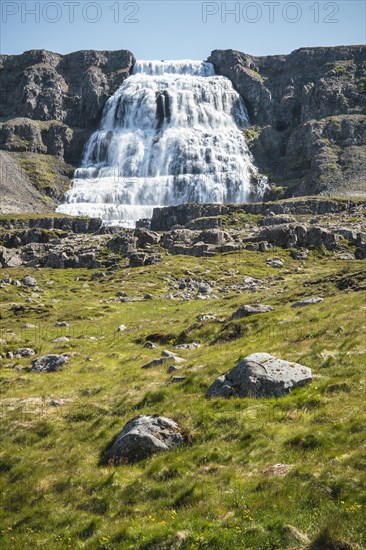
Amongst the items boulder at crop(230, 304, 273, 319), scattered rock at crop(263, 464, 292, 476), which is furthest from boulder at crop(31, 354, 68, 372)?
scattered rock at crop(263, 464, 292, 476)

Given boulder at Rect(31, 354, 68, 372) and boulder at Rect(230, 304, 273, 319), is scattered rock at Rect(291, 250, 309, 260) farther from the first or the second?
boulder at Rect(31, 354, 68, 372)

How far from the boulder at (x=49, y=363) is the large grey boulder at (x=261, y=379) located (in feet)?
49.8

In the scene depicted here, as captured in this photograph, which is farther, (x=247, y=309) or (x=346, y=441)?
(x=247, y=309)

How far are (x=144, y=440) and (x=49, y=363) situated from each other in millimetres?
17731

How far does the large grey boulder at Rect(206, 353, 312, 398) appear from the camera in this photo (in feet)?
64.2

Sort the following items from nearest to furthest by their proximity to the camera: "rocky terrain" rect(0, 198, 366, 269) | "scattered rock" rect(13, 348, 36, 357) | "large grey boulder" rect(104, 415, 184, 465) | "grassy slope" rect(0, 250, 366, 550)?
"grassy slope" rect(0, 250, 366, 550), "large grey boulder" rect(104, 415, 184, 465), "scattered rock" rect(13, 348, 36, 357), "rocky terrain" rect(0, 198, 366, 269)

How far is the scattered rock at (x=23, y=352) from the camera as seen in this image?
39062mm

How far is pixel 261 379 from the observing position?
1978 centimetres

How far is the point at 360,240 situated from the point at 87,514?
109 meters

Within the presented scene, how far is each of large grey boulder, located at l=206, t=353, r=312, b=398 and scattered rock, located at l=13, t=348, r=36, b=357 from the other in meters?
22.3

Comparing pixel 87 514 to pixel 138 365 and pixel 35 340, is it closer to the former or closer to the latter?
pixel 138 365

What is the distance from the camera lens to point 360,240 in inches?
4469

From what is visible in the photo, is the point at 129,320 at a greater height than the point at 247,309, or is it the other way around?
the point at 247,309

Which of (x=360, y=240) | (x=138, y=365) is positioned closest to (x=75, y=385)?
(x=138, y=365)
